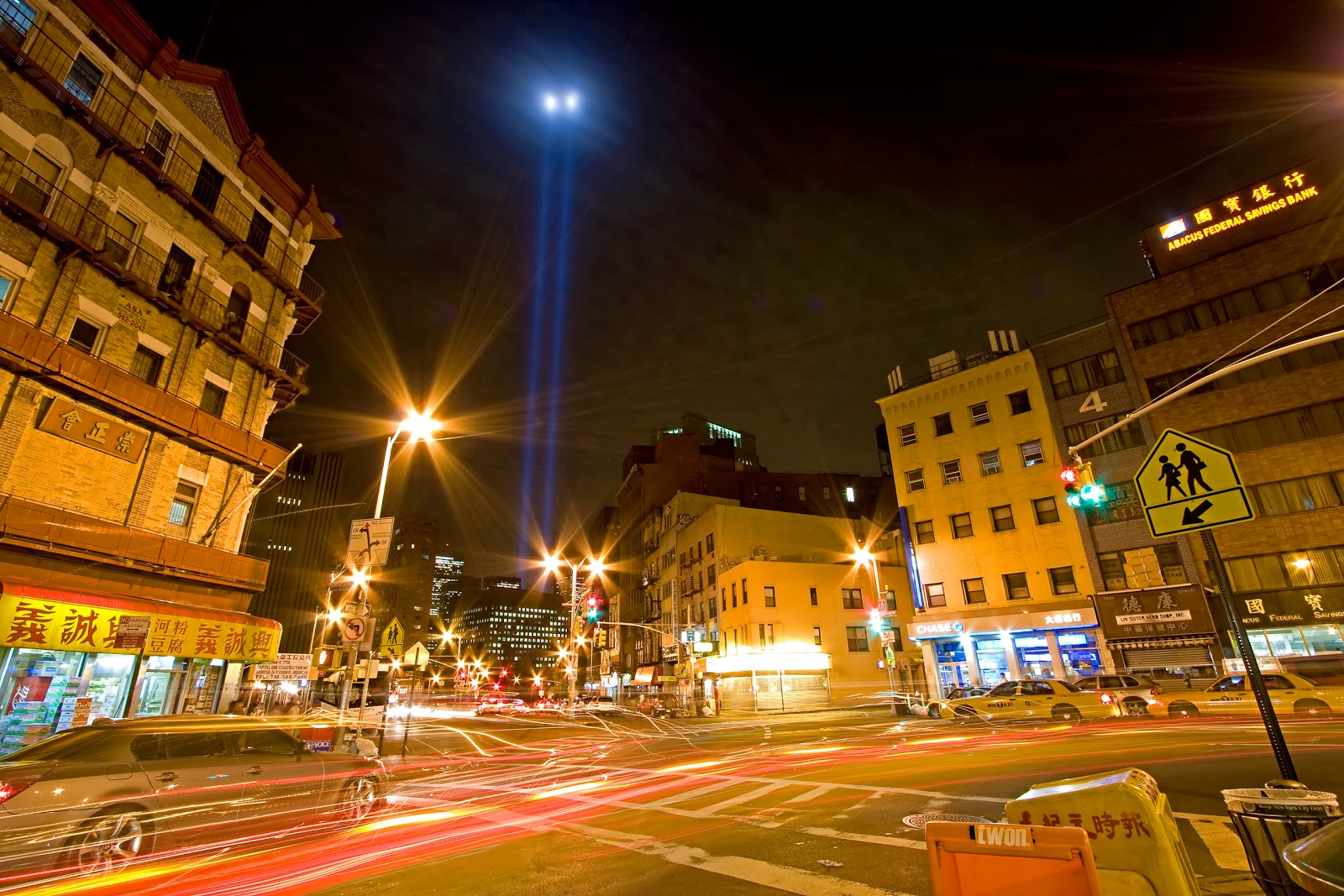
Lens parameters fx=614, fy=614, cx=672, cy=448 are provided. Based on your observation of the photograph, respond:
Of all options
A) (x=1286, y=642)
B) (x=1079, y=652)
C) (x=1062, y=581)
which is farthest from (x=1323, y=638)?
(x=1062, y=581)

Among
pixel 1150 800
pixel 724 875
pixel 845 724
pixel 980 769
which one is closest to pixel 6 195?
pixel 724 875

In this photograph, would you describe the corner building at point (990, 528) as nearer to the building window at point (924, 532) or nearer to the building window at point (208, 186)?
the building window at point (924, 532)

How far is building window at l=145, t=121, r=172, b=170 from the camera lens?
20.5 m

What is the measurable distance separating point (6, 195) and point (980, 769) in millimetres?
26185

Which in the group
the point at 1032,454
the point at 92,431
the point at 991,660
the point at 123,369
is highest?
the point at 1032,454

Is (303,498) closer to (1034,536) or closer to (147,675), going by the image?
(147,675)

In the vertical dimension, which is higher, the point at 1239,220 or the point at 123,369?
the point at 1239,220

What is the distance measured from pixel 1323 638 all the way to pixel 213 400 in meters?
44.6

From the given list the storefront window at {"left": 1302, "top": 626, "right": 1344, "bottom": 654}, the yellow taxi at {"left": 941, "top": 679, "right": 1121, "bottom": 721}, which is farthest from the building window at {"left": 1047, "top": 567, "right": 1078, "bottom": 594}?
the yellow taxi at {"left": 941, "top": 679, "right": 1121, "bottom": 721}

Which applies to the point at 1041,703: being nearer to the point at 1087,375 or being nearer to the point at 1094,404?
the point at 1094,404

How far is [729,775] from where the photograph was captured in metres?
12.9

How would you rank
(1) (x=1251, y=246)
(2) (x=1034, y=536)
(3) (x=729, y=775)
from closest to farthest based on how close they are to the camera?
(3) (x=729, y=775)
(1) (x=1251, y=246)
(2) (x=1034, y=536)

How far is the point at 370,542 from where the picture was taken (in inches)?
629

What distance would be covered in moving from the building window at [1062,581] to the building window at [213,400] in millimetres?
38241
